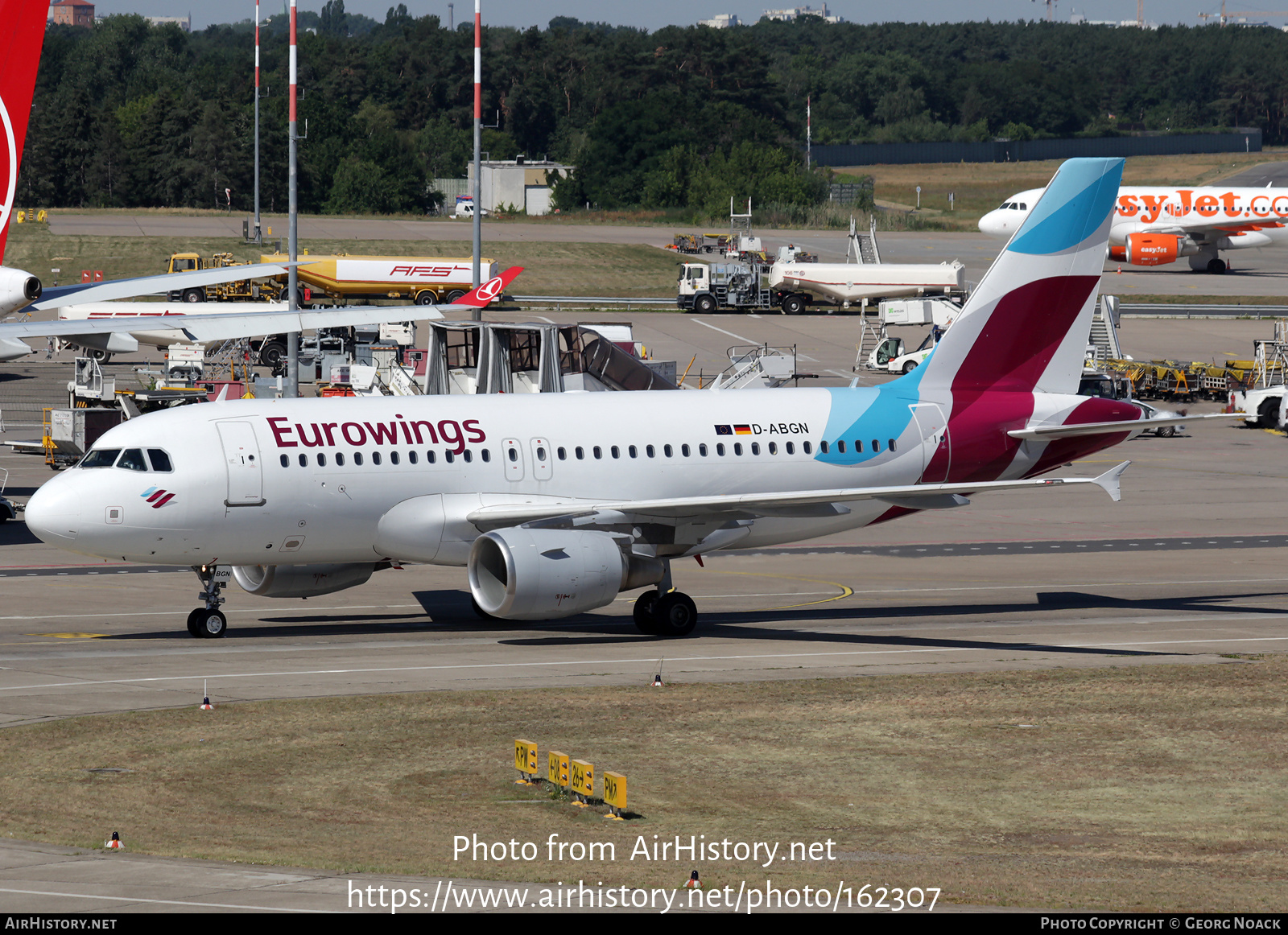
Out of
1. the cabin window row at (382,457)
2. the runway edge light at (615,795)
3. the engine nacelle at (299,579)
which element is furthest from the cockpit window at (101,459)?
the runway edge light at (615,795)

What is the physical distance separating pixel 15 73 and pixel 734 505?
1538 cm

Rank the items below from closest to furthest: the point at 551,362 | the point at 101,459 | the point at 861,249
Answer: the point at 101,459 → the point at 551,362 → the point at 861,249

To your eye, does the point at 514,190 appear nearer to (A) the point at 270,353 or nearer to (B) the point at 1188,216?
(B) the point at 1188,216

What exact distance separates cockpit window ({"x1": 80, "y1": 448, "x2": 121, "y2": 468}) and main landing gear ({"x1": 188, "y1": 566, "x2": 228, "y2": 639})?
2.61m

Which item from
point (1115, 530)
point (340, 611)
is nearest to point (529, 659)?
point (340, 611)

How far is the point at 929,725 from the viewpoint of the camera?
24453mm

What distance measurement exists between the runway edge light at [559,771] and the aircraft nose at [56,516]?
1372cm

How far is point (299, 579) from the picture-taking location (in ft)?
108

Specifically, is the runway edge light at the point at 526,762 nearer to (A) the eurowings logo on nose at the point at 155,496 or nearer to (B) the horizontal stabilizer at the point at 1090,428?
(A) the eurowings logo on nose at the point at 155,496

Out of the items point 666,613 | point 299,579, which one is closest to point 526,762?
point 666,613

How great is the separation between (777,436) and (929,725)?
11.4m

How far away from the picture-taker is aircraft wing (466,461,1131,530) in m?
31.5

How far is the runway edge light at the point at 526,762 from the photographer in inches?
802

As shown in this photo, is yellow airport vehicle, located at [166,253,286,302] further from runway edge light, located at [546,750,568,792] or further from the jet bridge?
runway edge light, located at [546,750,568,792]
